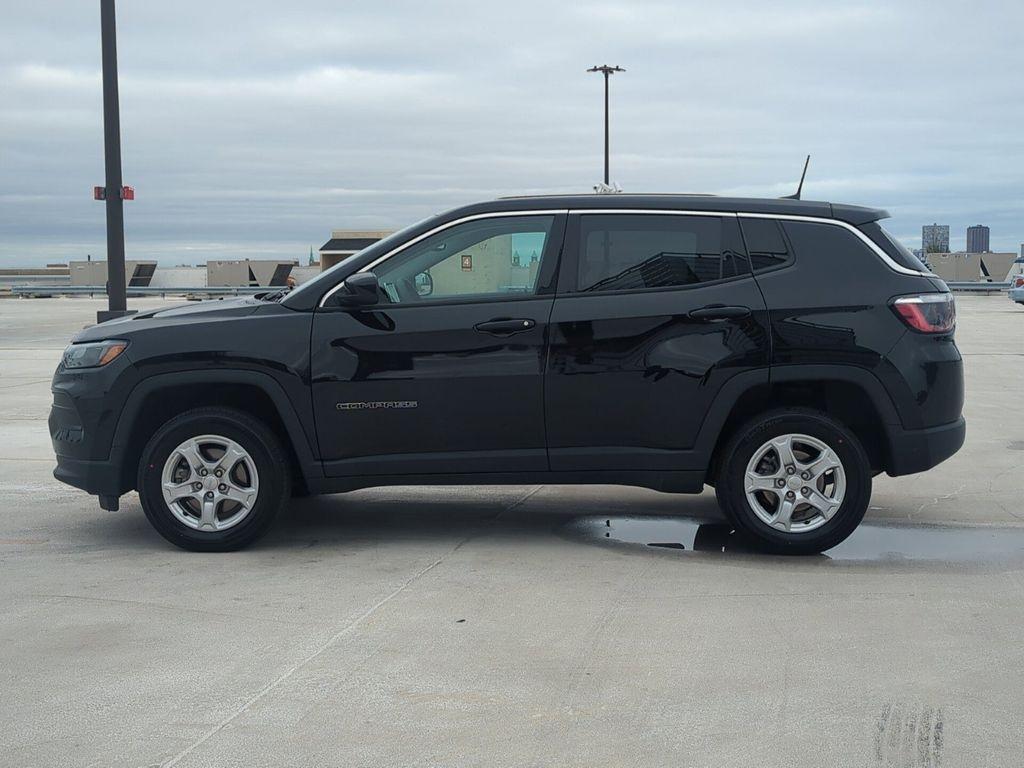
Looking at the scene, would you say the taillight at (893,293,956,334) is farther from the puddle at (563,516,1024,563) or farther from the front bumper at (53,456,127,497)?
the front bumper at (53,456,127,497)

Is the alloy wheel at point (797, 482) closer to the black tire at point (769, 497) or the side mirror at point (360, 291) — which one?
the black tire at point (769, 497)

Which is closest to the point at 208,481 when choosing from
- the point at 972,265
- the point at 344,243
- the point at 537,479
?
the point at 537,479

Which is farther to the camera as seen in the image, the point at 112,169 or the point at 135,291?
the point at 135,291

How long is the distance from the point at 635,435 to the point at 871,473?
49.5 inches

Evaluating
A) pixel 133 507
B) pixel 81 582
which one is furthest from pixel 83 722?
pixel 133 507

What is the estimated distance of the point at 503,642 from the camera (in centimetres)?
Answer: 491

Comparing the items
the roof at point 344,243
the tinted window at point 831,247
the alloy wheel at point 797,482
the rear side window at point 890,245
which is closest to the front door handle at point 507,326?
the alloy wheel at point 797,482

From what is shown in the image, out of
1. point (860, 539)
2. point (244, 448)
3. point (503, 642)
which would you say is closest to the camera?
point (503, 642)

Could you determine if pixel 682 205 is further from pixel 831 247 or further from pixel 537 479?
pixel 537 479

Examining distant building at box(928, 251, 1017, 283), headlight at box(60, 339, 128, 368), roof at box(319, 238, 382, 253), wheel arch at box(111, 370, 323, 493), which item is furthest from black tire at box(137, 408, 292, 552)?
distant building at box(928, 251, 1017, 283)

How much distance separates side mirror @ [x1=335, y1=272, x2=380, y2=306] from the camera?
6.27 m

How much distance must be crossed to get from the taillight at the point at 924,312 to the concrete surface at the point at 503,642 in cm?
119

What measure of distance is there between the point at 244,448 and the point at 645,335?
2156 millimetres

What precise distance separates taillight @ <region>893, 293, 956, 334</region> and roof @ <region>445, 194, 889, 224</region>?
0.51 m
